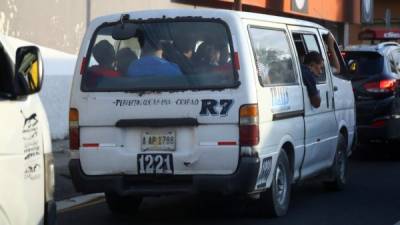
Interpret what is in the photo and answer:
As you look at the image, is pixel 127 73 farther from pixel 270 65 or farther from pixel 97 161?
pixel 270 65

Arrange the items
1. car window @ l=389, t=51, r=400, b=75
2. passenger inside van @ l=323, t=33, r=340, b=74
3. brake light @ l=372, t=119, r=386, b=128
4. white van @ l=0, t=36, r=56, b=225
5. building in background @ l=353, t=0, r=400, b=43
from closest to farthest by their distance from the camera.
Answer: white van @ l=0, t=36, r=56, b=225 < passenger inside van @ l=323, t=33, r=340, b=74 < brake light @ l=372, t=119, r=386, b=128 < car window @ l=389, t=51, r=400, b=75 < building in background @ l=353, t=0, r=400, b=43

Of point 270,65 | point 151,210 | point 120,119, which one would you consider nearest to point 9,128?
point 120,119

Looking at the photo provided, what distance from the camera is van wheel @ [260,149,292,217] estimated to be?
25.0 ft

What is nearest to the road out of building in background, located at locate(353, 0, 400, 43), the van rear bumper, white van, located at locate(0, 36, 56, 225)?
the van rear bumper

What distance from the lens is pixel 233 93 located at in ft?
23.0

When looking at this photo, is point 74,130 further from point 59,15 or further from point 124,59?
point 59,15

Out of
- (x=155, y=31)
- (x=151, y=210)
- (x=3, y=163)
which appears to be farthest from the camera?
(x=151, y=210)

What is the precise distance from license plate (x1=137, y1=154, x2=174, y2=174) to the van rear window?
610mm

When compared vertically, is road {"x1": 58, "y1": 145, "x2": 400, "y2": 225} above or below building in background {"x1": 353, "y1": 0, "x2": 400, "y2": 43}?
below

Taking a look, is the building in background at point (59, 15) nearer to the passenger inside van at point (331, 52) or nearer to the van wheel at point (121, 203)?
the van wheel at point (121, 203)

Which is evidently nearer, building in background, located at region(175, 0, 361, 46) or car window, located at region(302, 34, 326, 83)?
car window, located at region(302, 34, 326, 83)

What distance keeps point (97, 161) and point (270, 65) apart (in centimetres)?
191

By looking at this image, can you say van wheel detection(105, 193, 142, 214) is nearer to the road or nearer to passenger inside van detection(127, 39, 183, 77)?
the road

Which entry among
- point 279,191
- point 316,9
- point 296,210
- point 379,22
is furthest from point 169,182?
point 379,22
